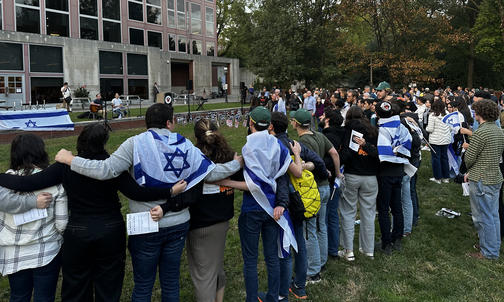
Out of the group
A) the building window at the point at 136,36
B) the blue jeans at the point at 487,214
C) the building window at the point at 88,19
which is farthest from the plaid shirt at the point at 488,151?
the building window at the point at 136,36

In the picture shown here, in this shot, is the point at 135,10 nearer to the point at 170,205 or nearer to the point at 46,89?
the point at 46,89

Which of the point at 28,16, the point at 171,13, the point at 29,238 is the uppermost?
the point at 171,13

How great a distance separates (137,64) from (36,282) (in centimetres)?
3597

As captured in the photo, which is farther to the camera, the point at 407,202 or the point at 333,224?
the point at 407,202

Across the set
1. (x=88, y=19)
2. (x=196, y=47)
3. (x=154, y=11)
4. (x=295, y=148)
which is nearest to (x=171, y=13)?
(x=154, y=11)

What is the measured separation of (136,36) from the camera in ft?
127

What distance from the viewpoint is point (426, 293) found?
409 cm

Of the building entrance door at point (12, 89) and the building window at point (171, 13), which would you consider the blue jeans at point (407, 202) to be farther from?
the building window at point (171, 13)

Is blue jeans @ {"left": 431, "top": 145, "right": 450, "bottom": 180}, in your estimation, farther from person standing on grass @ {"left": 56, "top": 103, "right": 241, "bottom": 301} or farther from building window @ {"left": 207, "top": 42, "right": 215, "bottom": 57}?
building window @ {"left": 207, "top": 42, "right": 215, "bottom": 57}

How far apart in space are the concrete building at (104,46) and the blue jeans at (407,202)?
18.9 metres

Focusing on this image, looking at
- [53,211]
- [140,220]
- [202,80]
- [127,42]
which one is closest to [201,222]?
[140,220]

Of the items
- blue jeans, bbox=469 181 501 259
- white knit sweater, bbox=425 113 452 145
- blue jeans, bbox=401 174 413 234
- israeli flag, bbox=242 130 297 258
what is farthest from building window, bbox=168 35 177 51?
israeli flag, bbox=242 130 297 258

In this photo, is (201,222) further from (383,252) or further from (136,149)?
(383,252)

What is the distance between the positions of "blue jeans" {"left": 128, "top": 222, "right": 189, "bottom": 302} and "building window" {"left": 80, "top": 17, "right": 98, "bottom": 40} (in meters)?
35.0
